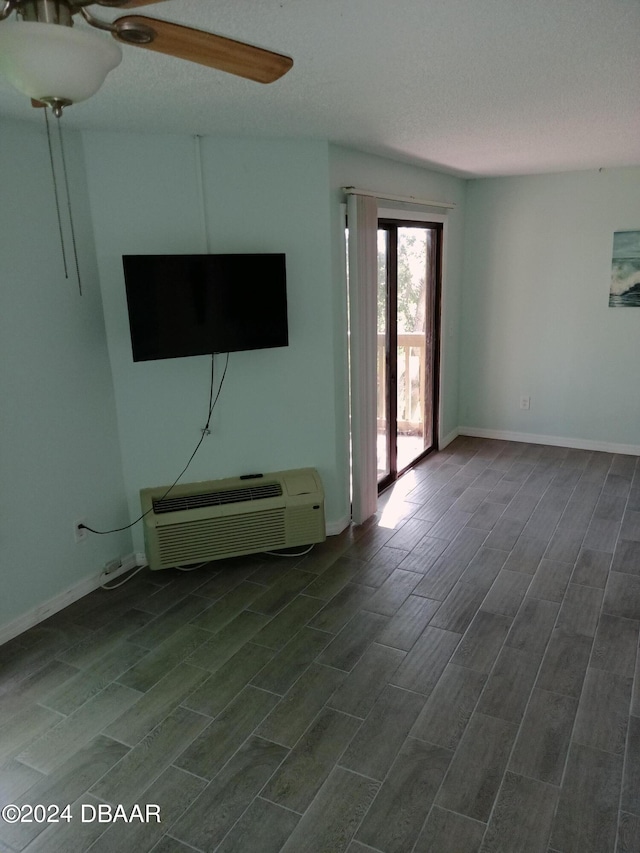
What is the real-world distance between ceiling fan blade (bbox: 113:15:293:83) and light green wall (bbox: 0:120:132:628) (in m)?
1.75

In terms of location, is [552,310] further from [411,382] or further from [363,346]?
[363,346]

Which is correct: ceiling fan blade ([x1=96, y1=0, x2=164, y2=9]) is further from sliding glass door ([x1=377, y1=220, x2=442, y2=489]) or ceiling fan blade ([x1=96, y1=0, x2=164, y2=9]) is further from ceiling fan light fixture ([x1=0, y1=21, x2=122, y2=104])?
sliding glass door ([x1=377, y1=220, x2=442, y2=489])

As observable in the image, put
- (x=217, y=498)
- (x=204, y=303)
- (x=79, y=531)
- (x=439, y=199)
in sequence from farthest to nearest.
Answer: (x=439, y=199), (x=217, y=498), (x=79, y=531), (x=204, y=303)

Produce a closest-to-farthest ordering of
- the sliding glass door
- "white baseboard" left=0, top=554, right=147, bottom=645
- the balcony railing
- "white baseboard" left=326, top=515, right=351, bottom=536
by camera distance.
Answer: "white baseboard" left=0, top=554, right=147, bottom=645, "white baseboard" left=326, top=515, right=351, bottom=536, the sliding glass door, the balcony railing

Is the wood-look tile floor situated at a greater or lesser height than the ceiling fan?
lesser

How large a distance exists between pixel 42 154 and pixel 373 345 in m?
2.20

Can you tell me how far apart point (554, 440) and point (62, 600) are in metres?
4.52

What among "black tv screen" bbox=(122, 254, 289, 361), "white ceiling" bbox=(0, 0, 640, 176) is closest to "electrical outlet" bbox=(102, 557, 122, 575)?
"black tv screen" bbox=(122, 254, 289, 361)

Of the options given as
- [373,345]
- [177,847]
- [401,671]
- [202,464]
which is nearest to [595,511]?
[373,345]

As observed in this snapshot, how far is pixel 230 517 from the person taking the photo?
3.46 metres

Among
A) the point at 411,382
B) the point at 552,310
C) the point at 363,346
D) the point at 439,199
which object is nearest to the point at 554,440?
the point at 552,310

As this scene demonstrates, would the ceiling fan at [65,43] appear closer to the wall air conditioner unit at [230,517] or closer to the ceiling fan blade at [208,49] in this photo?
the ceiling fan blade at [208,49]

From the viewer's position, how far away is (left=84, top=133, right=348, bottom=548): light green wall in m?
3.20

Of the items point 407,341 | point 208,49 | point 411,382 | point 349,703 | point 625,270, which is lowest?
point 349,703
